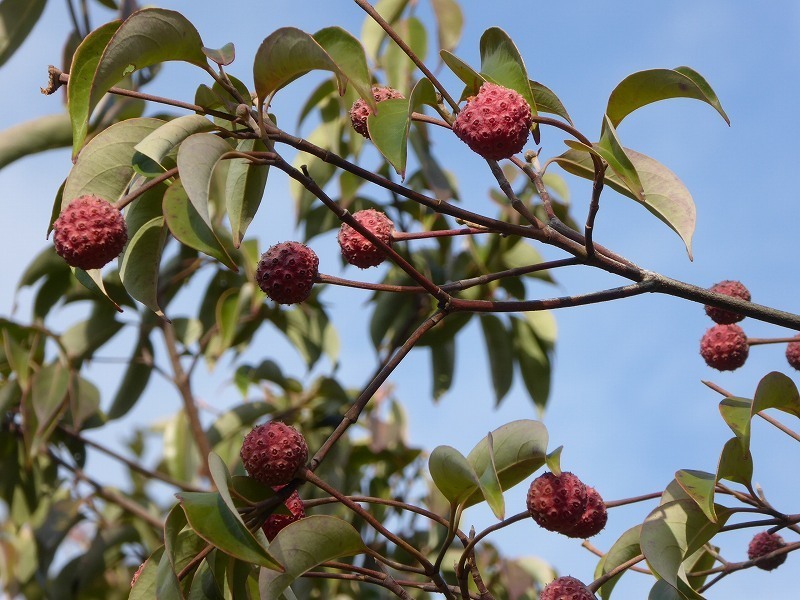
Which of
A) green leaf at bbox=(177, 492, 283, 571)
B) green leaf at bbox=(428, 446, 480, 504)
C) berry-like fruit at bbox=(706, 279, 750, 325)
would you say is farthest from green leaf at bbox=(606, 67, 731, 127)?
green leaf at bbox=(177, 492, 283, 571)

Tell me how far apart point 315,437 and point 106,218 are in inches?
96.7

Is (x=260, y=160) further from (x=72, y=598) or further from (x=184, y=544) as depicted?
(x=72, y=598)

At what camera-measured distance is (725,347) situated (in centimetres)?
193

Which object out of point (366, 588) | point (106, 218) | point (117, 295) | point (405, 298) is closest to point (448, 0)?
point (405, 298)

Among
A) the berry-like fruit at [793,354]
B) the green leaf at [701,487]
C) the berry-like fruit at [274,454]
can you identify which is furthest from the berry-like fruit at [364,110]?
the berry-like fruit at [793,354]

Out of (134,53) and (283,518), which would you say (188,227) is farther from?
(283,518)

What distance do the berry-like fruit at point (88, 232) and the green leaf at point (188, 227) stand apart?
9cm

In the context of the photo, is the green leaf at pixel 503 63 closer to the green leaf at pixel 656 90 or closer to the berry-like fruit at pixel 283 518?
the green leaf at pixel 656 90

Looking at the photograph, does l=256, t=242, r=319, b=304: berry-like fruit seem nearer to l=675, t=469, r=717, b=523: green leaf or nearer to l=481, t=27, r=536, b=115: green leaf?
l=481, t=27, r=536, b=115: green leaf

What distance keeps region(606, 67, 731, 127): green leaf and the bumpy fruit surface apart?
1.85ft

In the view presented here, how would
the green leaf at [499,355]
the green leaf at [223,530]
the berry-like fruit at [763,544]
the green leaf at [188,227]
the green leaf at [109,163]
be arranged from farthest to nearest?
the green leaf at [499,355] < the berry-like fruit at [763,544] < the green leaf at [109,163] < the green leaf at [188,227] < the green leaf at [223,530]

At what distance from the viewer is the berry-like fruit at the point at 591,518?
1.62 meters

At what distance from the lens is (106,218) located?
143cm

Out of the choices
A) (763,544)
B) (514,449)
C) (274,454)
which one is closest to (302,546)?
(274,454)
